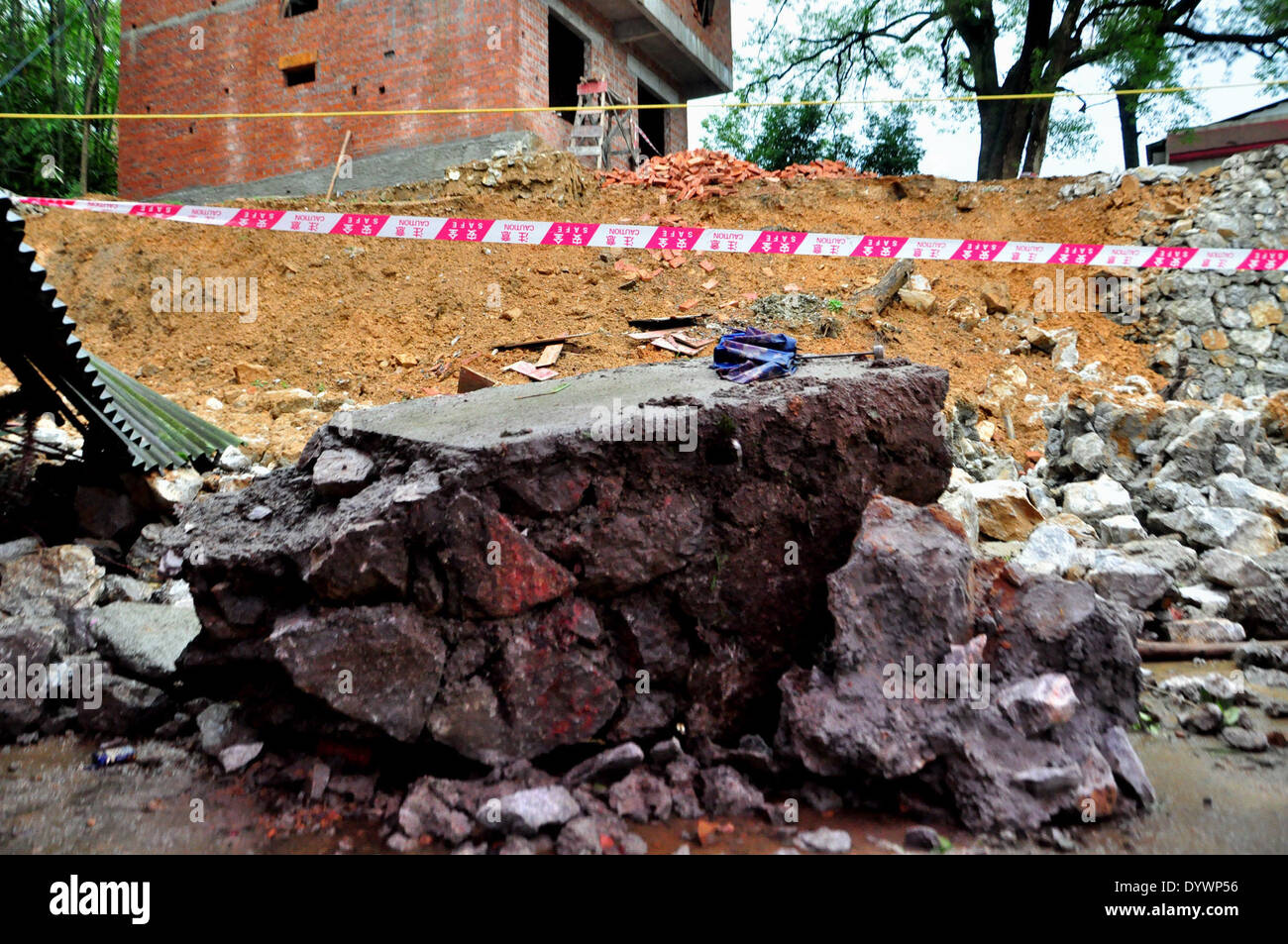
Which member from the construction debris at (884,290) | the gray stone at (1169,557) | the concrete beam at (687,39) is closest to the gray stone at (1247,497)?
the gray stone at (1169,557)

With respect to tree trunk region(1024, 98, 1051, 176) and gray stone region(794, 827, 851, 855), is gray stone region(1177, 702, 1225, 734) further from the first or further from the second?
tree trunk region(1024, 98, 1051, 176)

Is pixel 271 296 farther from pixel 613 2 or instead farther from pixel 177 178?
pixel 613 2

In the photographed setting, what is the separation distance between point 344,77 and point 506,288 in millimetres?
5240

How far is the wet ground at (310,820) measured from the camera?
8.71 ft

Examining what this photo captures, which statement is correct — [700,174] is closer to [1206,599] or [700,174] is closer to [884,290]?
[884,290]

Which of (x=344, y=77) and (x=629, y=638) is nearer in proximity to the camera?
(x=629, y=638)

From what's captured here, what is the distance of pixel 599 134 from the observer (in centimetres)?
1278

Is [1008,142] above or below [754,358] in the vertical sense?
above

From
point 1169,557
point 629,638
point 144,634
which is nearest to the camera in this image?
point 629,638

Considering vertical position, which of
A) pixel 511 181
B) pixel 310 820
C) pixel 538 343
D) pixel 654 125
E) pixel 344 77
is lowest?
pixel 310 820

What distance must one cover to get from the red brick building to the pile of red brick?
1484 mm

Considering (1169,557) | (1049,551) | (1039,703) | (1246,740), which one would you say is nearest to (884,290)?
(1169,557)

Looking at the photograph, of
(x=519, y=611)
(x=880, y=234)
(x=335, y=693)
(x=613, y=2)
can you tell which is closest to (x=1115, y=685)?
(x=519, y=611)

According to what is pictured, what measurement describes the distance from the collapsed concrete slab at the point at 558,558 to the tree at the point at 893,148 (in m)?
15.3
